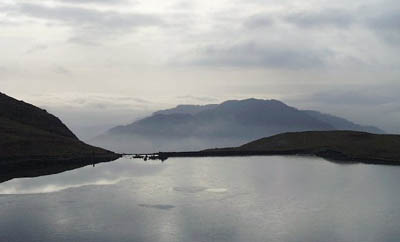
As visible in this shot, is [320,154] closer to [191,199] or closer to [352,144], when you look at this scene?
[352,144]

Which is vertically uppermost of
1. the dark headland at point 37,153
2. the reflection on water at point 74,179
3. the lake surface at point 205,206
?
the dark headland at point 37,153

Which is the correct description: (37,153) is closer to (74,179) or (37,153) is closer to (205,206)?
(74,179)

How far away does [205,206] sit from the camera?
69.8 m

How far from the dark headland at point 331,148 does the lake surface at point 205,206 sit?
41.7 meters

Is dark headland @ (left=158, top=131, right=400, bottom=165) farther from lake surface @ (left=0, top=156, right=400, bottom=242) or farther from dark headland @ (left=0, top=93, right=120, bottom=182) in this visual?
lake surface @ (left=0, top=156, right=400, bottom=242)

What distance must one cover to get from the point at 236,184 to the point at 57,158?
7865 centimetres

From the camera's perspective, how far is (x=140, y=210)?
67312 mm

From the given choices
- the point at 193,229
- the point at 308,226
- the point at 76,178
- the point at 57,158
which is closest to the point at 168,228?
the point at 193,229

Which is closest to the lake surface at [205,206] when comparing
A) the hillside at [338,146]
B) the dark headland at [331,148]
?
the dark headland at [331,148]

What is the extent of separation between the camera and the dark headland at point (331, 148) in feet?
512

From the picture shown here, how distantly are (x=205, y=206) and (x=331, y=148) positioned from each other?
111m

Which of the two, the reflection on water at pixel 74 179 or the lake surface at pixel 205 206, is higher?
the reflection on water at pixel 74 179

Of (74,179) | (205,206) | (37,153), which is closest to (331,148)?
(74,179)

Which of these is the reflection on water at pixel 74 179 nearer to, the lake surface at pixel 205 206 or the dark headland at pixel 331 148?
the lake surface at pixel 205 206
